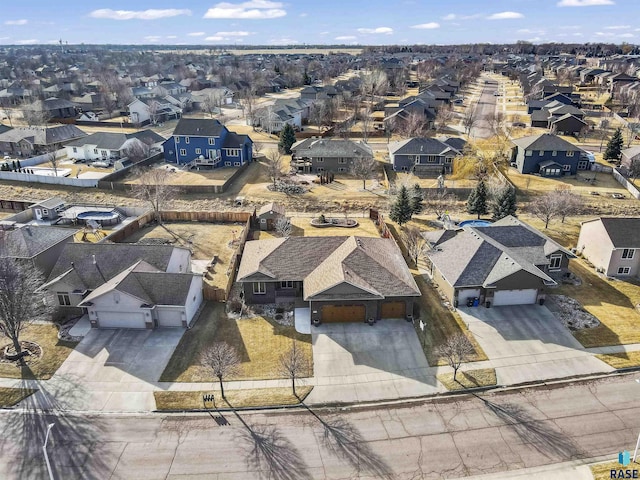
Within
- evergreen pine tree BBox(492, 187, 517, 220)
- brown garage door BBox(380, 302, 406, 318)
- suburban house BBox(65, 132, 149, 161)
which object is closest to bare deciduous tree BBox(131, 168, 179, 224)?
suburban house BBox(65, 132, 149, 161)

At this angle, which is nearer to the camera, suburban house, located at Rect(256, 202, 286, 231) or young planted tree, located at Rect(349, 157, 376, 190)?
suburban house, located at Rect(256, 202, 286, 231)

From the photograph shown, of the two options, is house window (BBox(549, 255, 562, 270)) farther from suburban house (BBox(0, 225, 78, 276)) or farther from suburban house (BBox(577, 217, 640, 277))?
suburban house (BBox(0, 225, 78, 276))

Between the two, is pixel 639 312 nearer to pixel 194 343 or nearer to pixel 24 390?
pixel 194 343

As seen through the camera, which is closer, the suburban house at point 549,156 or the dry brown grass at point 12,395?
the dry brown grass at point 12,395

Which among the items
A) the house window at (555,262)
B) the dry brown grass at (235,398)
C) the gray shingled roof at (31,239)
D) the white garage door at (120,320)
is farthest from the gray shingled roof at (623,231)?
the gray shingled roof at (31,239)

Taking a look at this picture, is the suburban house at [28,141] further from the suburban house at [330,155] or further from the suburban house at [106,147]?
the suburban house at [330,155]

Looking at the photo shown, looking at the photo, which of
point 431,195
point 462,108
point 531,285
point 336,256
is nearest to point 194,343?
point 336,256
